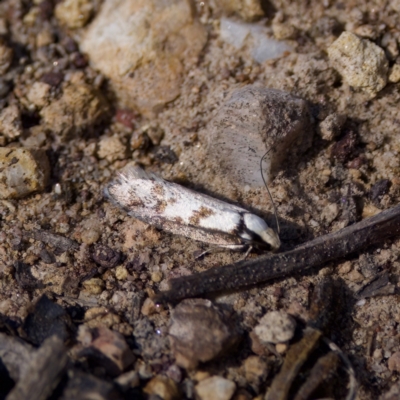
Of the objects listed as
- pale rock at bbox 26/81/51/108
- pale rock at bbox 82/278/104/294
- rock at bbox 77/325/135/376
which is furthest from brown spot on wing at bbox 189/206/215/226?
pale rock at bbox 26/81/51/108

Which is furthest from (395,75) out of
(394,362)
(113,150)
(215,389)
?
(215,389)

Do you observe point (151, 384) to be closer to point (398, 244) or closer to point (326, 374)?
point (326, 374)

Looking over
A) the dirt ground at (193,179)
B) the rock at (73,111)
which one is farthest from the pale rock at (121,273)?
the rock at (73,111)

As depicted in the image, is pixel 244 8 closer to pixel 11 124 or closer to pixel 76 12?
pixel 76 12

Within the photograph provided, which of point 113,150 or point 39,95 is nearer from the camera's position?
point 113,150

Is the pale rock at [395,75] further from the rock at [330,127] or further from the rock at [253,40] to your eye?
the rock at [253,40]

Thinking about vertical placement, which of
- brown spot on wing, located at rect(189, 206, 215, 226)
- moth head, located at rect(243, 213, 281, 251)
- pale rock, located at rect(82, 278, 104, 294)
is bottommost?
pale rock, located at rect(82, 278, 104, 294)

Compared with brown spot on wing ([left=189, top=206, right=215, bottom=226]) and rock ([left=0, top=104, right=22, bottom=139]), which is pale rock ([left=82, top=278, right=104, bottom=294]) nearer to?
brown spot on wing ([left=189, top=206, right=215, bottom=226])
